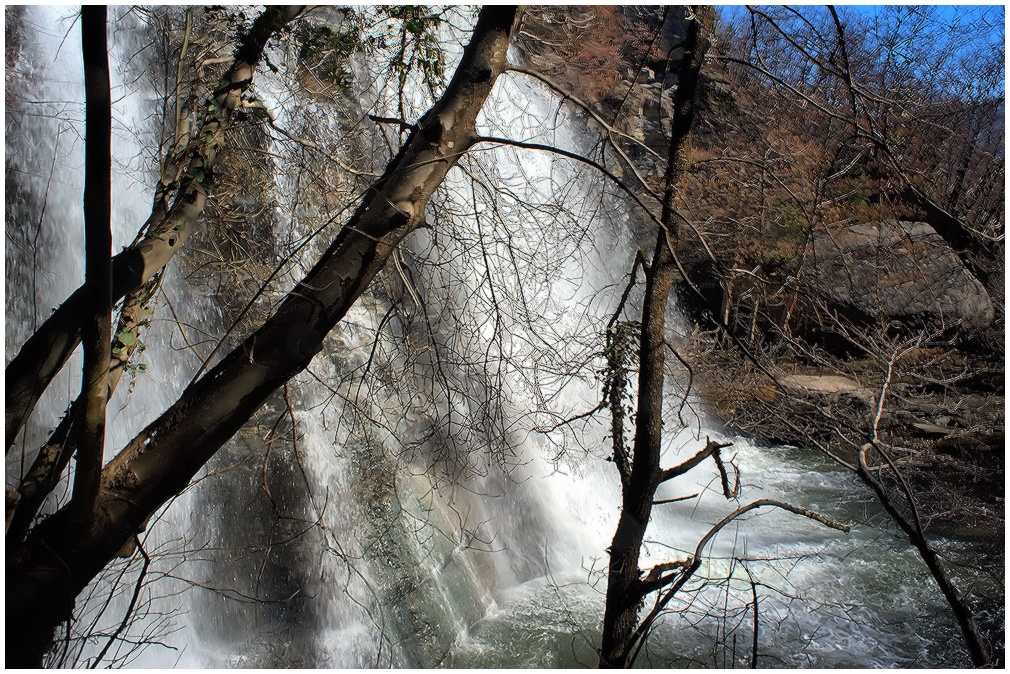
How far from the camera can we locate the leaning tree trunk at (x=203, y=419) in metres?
2.29

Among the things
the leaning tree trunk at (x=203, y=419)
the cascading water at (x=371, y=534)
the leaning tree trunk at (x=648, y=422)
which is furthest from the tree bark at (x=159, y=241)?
the leaning tree trunk at (x=648, y=422)

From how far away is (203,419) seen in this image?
2377 millimetres

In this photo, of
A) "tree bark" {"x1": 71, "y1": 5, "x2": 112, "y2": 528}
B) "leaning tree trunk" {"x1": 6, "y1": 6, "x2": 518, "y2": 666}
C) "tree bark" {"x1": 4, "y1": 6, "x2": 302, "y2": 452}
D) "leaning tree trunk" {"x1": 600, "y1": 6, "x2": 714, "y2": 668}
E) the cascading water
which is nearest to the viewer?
"tree bark" {"x1": 71, "y1": 5, "x2": 112, "y2": 528}

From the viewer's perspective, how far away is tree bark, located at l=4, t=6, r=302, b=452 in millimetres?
2910

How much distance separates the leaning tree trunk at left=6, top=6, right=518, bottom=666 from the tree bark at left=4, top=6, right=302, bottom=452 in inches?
26.6

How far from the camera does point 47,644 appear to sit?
234cm

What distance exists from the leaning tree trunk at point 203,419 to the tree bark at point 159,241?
68cm

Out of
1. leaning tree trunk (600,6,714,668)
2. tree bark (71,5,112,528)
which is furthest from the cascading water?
tree bark (71,5,112,528)

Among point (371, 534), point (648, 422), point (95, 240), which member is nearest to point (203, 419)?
point (95, 240)

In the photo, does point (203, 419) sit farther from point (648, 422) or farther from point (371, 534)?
point (371, 534)

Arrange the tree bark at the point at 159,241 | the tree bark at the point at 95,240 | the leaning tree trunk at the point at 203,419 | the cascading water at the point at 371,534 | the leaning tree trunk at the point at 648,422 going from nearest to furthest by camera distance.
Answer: the tree bark at the point at 95,240
the leaning tree trunk at the point at 203,419
the tree bark at the point at 159,241
the leaning tree trunk at the point at 648,422
the cascading water at the point at 371,534

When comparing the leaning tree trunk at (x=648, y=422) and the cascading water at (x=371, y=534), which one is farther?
the cascading water at (x=371, y=534)

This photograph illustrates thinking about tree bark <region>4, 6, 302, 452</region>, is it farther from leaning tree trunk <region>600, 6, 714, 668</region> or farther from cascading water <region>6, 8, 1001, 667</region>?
leaning tree trunk <region>600, 6, 714, 668</region>

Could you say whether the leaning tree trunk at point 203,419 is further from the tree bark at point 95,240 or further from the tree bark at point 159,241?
the tree bark at point 159,241
